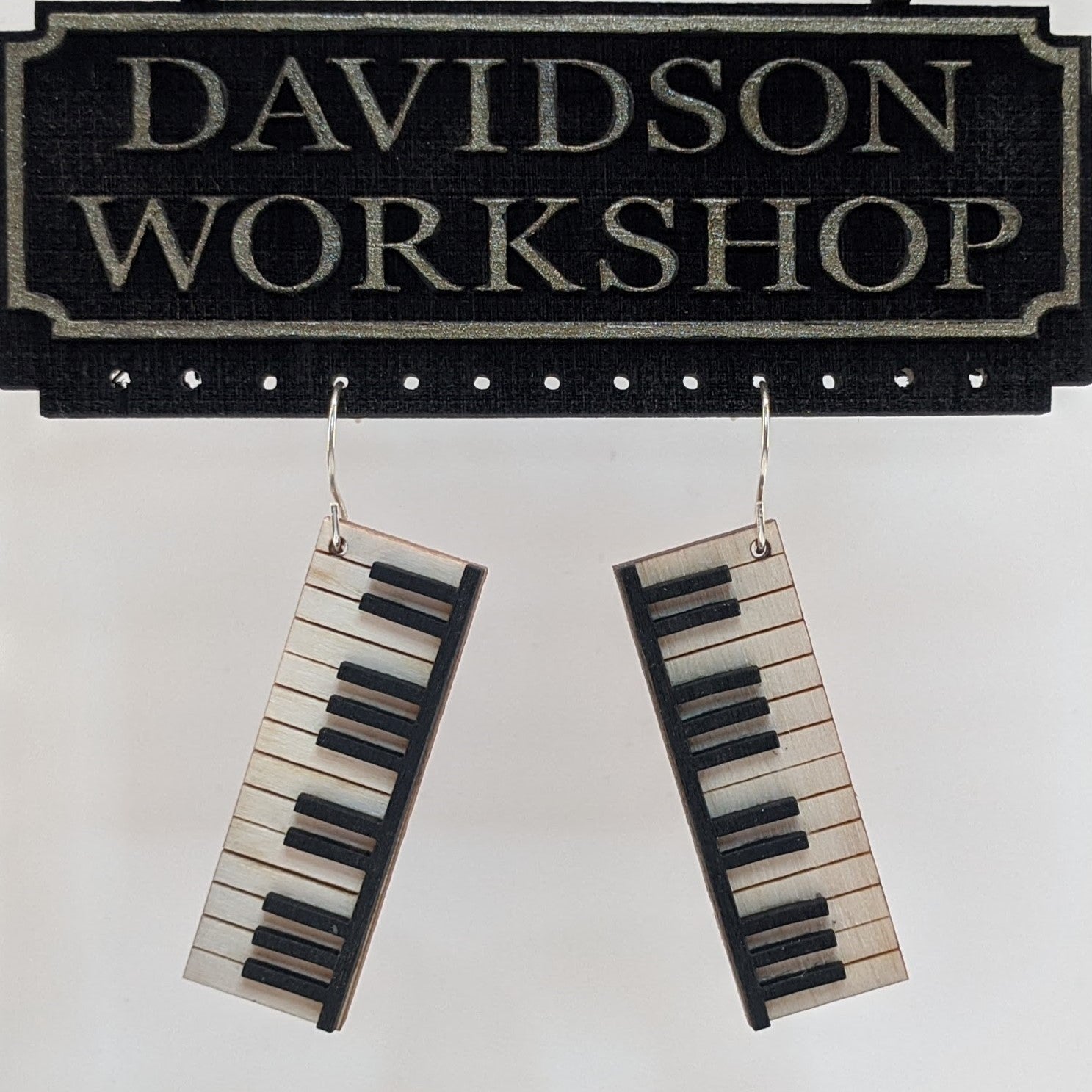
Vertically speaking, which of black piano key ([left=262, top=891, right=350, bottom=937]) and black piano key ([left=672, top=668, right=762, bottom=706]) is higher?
black piano key ([left=672, top=668, right=762, bottom=706])

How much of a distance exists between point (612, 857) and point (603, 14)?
1.92 ft

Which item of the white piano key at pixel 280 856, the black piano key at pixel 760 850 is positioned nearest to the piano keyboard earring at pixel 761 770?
the black piano key at pixel 760 850

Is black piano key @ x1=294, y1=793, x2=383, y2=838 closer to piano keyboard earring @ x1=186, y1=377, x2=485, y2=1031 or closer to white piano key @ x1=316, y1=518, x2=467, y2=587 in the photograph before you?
piano keyboard earring @ x1=186, y1=377, x2=485, y2=1031

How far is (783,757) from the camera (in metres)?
0.88

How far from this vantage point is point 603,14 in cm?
93

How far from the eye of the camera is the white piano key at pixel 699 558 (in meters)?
0.88

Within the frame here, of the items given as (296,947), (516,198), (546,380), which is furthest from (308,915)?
(516,198)

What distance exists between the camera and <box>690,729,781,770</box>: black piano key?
869mm

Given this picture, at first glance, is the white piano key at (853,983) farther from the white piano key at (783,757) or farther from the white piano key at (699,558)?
the white piano key at (699,558)

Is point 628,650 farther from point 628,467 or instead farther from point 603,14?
point 603,14

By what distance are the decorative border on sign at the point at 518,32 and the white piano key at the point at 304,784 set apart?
0.28 metres

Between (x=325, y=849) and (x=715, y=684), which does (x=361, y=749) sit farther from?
(x=715, y=684)

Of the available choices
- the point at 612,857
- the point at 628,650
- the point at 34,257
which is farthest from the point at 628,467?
the point at 34,257

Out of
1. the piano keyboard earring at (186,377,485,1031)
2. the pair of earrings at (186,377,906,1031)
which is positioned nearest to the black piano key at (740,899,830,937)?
the pair of earrings at (186,377,906,1031)
